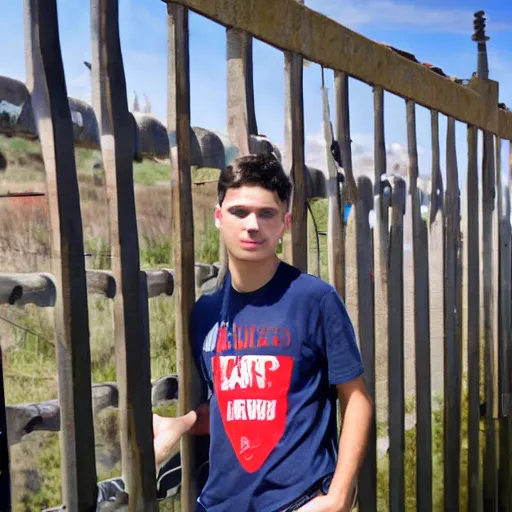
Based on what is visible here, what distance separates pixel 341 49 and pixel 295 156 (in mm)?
452

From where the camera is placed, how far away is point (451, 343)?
336cm

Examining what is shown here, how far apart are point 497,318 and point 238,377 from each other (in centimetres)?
252

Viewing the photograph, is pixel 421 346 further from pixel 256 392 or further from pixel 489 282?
pixel 256 392

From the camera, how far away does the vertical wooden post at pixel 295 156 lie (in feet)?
7.47

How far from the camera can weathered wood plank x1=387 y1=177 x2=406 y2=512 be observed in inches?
113

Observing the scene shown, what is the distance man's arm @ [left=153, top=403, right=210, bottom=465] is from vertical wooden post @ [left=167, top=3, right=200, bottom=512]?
0.10 feet

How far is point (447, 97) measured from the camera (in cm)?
329

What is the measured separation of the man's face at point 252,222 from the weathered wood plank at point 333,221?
0.76 meters

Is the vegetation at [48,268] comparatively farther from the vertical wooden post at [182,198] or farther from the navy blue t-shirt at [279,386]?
the navy blue t-shirt at [279,386]

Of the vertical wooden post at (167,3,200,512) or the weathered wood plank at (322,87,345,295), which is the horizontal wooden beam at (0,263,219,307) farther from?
the weathered wood plank at (322,87,345,295)

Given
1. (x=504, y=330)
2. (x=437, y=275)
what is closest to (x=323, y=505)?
(x=437, y=275)

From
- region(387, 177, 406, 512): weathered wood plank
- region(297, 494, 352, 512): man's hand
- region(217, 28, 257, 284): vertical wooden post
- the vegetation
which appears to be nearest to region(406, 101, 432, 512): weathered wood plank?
region(387, 177, 406, 512): weathered wood plank

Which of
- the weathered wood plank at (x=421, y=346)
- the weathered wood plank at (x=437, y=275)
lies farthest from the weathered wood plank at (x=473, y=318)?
the weathered wood plank at (x=421, y=346)

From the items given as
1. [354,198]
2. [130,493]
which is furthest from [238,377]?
[354,198]
